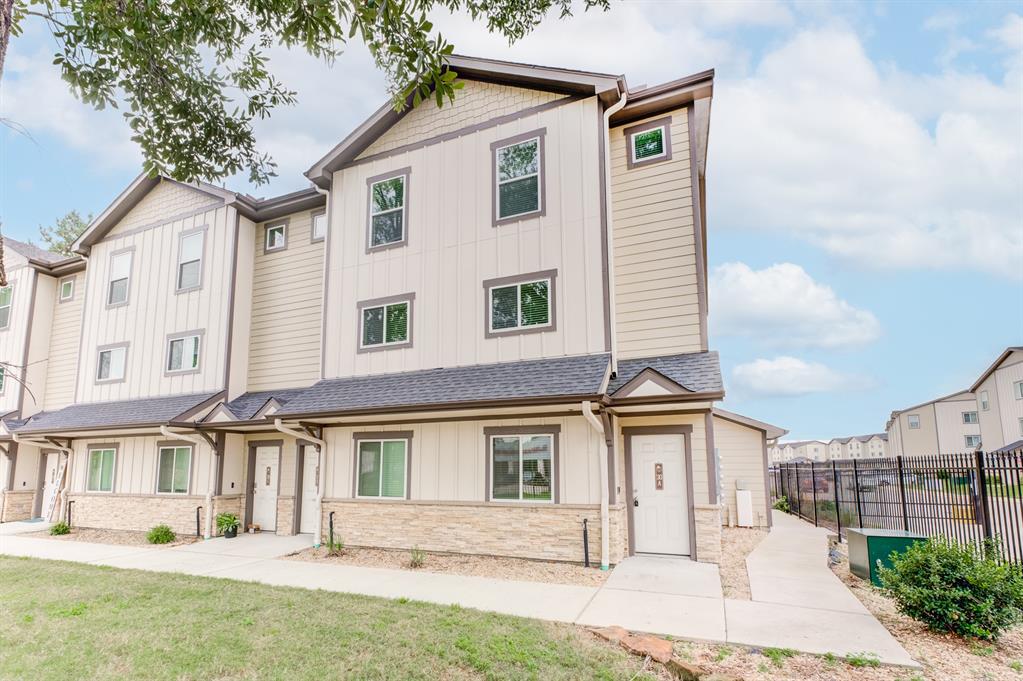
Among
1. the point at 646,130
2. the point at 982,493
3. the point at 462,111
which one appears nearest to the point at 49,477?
the point at 462,111

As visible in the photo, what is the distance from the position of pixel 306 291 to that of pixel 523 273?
6892 mm

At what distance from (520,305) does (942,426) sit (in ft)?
154

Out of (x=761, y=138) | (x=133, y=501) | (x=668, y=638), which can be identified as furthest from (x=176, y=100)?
(x=761, y=138)

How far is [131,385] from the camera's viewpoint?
16.3m

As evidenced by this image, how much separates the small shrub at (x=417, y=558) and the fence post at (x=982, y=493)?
8.70m

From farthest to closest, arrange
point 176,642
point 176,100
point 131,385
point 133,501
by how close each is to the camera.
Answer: point 131,385
point 133,501
point 176,100
point 176,642

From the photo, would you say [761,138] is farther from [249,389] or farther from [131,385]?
[131,385]

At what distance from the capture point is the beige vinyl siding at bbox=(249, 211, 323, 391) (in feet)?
48.8

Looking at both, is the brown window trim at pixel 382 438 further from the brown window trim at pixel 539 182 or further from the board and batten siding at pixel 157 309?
the board and batten siding at pixel 157 309

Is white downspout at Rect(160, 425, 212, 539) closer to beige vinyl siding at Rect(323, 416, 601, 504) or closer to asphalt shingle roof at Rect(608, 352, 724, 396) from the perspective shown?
beige vinyl siding at Rect(323, 416, 601, 504)

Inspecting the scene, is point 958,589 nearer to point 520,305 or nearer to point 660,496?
point 660,496

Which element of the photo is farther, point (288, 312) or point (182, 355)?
point (182, 355)

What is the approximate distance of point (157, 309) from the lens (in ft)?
53.6

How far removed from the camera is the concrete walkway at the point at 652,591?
20.4 feet
